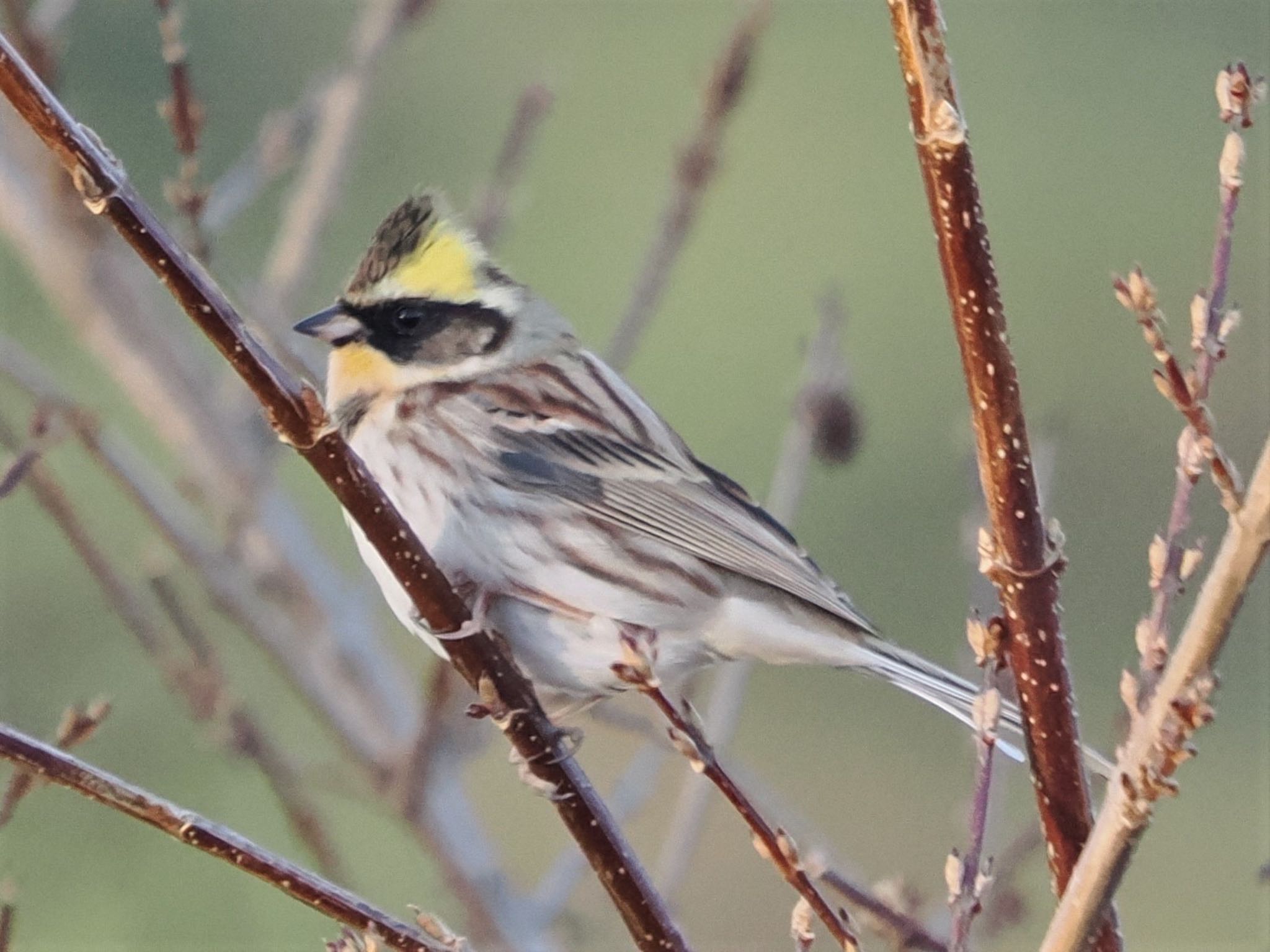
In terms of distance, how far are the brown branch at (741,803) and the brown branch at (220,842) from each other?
28cm

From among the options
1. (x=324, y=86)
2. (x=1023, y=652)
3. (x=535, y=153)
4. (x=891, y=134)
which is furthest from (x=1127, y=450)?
(x=1023, y=652)

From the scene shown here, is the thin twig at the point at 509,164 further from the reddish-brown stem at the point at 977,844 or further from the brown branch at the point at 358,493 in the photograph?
the reddish-brown stem at the point at 977,844

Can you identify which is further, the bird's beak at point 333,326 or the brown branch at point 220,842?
the bird's beak at point 333,326

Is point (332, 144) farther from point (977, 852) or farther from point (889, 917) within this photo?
point (977, 852)

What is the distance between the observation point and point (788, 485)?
240cm

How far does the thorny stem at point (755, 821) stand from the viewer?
132 centimetres

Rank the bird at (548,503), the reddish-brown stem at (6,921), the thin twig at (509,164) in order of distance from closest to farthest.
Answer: the reddish-brown stem at (6,921)
the bird at (548,503)
the thin twig at (509,164)

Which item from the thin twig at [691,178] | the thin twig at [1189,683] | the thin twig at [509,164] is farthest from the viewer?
the thin twig at [509,164]

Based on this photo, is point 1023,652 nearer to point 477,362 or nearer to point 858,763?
point 477,362

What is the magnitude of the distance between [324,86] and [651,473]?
100 centimetres

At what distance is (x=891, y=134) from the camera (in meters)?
5.86

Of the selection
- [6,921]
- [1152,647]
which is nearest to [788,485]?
→ [1152,647]

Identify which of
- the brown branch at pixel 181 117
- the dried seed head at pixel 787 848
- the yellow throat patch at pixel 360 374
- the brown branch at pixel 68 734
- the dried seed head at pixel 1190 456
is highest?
the brown branch at pixel 181 117

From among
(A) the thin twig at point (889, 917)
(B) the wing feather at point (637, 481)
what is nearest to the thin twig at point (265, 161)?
(B) the wing feather at point (637, 481)
